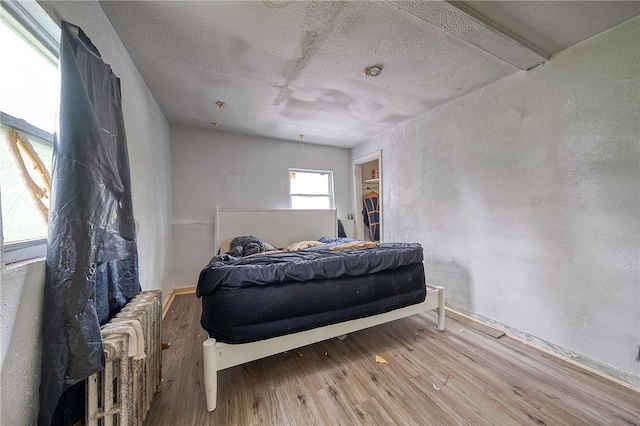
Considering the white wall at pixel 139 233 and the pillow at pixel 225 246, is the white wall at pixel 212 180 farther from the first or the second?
the pillow at pixel 225 246

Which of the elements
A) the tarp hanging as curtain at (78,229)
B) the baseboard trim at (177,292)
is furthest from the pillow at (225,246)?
the tarp hanging as curtain at (78,229)

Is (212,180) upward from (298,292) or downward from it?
upward

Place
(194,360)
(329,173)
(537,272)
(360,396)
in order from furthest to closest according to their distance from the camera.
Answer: (329,173)
(537,272)
(194,360)
(360,396)

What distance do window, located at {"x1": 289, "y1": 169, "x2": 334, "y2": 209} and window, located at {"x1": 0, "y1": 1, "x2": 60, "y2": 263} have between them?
10.4 feet

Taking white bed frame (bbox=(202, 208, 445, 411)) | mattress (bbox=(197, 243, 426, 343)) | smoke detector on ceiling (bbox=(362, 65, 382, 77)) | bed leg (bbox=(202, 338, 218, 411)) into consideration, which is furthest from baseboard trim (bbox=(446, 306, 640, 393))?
smoke detector on ceiling (bbox=(362, 65, 382, 77))

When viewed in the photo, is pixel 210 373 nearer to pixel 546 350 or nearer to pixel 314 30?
pixel 314 30

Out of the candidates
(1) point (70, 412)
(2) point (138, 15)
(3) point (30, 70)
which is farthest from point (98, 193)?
(2) point (138, 15)

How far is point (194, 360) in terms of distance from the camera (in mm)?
1810

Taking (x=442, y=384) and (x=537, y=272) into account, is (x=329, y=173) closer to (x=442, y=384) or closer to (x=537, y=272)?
(x=537, y=272)

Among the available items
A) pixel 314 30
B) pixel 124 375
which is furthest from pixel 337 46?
pixel 124 375

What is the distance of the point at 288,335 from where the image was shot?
5.17 ft

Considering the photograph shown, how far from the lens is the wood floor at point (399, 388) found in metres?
1.29

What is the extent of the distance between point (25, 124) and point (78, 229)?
484 millimetres

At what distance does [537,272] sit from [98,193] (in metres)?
3.04
